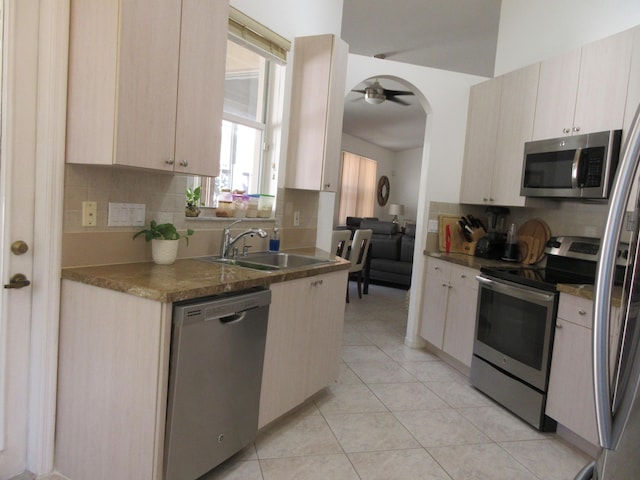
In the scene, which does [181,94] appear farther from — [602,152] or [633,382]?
[602,152]

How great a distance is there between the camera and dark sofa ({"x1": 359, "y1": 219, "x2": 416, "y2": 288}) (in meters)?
6.64

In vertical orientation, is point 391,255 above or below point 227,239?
below

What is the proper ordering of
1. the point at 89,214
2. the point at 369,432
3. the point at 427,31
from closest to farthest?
the point at 89,214
the point at 369,432
the point at 427,31

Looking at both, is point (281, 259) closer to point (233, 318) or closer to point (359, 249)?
point (233, 318)

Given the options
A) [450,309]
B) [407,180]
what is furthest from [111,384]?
[407,180]

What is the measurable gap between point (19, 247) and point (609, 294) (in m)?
1.88

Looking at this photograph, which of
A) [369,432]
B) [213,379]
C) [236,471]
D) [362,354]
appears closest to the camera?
[213,379]

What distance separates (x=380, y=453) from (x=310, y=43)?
2.54 metres

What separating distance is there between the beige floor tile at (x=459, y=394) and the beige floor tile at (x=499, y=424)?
0.22ft

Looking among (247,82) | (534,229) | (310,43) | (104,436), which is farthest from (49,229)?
(534,229)

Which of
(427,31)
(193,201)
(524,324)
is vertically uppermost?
(427,31)

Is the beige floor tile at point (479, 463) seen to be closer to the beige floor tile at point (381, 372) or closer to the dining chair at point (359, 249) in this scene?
the beige floor tile at point (381, 372)

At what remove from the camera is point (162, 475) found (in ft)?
5.17

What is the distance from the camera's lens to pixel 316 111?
2898mm
